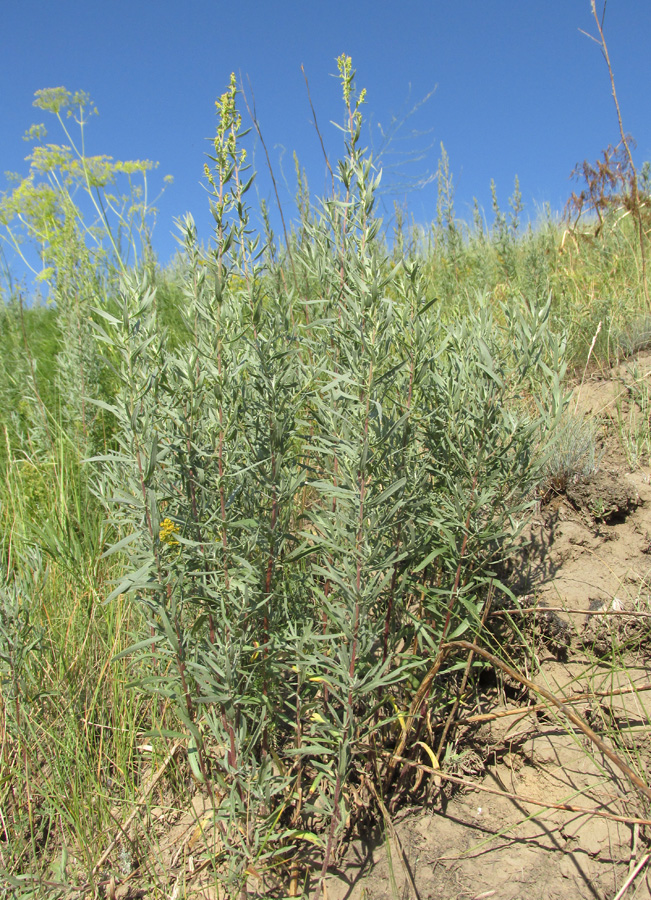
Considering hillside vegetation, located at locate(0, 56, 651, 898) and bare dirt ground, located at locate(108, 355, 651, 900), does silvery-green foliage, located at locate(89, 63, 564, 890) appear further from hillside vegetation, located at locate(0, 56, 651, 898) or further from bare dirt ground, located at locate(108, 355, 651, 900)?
bare dirt ground, located at locate(108, 355, 651, 900)

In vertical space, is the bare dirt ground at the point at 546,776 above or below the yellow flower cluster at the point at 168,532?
below

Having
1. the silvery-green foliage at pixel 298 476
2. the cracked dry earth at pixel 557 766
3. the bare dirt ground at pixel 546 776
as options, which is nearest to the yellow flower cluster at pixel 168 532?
the silvery-green foliage at pixel 298 476

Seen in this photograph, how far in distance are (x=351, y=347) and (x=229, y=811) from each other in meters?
1.29

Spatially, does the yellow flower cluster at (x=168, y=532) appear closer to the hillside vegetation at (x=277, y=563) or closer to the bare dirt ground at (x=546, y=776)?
the hillside vegetation at (x=277, y=563)

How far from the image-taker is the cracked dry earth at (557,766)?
1.59 metres

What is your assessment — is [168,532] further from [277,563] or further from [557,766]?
[557,766]

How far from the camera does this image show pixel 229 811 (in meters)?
1.48

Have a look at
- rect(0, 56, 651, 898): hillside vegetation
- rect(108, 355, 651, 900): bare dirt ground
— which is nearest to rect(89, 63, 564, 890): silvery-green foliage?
rect(0, 56, 651, 898): hillside vegetation

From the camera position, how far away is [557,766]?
184 centimetres

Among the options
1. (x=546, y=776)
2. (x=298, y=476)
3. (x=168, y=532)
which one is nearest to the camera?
(x=298, y=476)

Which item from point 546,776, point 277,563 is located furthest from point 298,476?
point 546,776

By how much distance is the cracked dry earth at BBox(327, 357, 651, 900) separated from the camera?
1.59 m

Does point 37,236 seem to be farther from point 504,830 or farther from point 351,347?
point 504,830

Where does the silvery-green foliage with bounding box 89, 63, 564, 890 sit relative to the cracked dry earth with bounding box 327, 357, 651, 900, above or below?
above
